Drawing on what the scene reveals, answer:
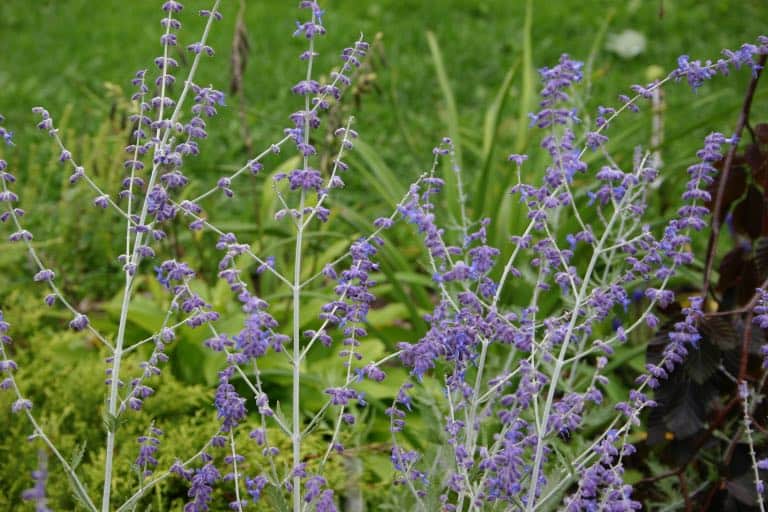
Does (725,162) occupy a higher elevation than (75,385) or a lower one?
higher

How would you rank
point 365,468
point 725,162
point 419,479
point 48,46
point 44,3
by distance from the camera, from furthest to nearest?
point 44,3, point 48,46, point 365,468, point 725,162, point 419,479

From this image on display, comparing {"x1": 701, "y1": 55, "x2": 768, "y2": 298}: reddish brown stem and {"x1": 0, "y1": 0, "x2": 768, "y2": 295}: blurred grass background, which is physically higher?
{"x1": 0, "y1": 0, "x2": 768, "y2": 295}: blurred grass background

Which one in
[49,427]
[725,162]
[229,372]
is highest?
[725,162]

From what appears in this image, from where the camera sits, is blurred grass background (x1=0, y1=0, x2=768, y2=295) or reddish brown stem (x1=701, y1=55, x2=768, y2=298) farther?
blurred grass background (x1=0, y1=0, x2=768, y2=295)

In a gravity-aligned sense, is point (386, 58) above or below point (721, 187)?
above

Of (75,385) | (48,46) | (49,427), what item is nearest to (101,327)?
(75,385)

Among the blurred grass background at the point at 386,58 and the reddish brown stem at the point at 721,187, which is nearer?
the reddish brown stem at the point at 721,187

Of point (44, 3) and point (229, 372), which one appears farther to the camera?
point (44, 3)

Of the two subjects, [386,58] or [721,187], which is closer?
[721,187]

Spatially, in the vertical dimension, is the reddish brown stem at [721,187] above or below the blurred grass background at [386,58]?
below

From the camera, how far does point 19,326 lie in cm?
405

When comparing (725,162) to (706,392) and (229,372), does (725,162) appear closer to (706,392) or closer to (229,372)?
(706,392)

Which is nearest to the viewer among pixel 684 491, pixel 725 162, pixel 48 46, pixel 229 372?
pixel 229 372

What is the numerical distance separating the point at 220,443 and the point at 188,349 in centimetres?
167
